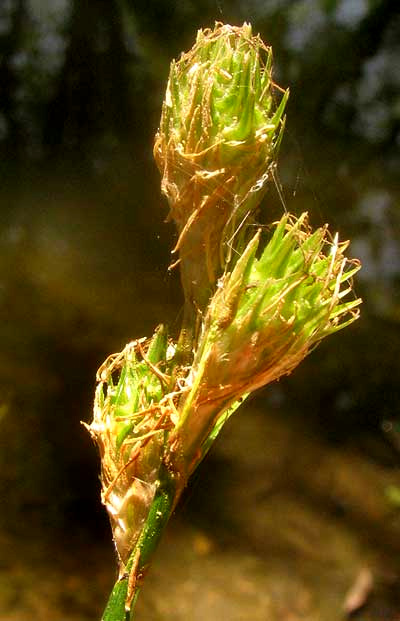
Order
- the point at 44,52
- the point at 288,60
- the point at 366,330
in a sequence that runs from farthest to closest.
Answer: the point at 366,330 < the point at 44,52 < the point at 288,60

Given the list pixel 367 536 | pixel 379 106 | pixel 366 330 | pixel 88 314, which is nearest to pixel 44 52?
pixel 88 314

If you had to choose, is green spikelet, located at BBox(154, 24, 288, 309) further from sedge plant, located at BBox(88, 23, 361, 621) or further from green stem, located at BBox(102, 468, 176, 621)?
green stem, located at BBox(102, 468, 176, 621)

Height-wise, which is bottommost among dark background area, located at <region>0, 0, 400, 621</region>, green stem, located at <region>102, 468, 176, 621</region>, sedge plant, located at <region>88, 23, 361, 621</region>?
dark background area, located at <region>0, 0, 400, 621</region>

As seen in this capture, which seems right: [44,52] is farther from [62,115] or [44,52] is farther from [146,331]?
[146,331]

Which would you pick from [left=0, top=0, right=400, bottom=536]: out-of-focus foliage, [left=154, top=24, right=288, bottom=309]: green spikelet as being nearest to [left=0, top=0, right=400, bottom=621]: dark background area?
[left=0, top=0, right=400, bottom=536]: out-of-focus foliage

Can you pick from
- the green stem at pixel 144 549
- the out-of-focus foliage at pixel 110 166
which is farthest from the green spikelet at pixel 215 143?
the out-of-focus foliage at pixel 110 166

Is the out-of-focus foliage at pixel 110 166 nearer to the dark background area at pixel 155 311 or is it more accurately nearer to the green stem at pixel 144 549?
the dark background area at pixel 155 311

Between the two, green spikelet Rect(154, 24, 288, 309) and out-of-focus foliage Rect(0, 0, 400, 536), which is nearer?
green spikelet Rect(154, 24, 288, 309)
